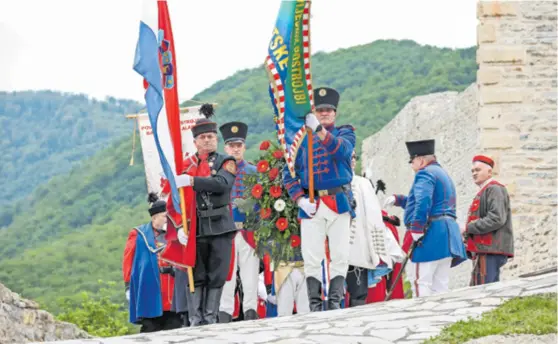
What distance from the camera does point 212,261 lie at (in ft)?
34.9

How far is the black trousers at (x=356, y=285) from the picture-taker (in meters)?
11.9

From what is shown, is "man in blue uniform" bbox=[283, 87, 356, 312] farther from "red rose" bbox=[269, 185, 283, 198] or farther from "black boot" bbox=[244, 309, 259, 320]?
"black boot" bbox=[244, 309, 259, 320]

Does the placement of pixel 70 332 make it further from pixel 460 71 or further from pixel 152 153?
pixel 460 71

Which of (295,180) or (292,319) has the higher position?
(295,180)

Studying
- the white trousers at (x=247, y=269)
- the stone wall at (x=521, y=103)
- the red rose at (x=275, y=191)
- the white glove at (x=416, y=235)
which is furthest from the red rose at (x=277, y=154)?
the stone wall at (x=521, y=103)

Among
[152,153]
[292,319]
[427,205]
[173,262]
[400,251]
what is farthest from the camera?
[152,153]

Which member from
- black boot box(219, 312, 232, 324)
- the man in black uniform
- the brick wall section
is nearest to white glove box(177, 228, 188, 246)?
the man in black uniform

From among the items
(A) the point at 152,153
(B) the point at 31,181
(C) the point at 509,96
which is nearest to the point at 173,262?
(A) the point at 152,153

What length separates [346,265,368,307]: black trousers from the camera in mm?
11891

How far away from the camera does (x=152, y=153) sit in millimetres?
13977

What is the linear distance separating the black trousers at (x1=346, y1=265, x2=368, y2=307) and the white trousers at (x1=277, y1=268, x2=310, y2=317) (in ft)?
1.28

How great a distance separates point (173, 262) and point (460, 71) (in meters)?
45.7

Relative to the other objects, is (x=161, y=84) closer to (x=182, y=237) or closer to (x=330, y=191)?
(x=182, y=237)

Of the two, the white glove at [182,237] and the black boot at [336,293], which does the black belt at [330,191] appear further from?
the white glove at [182,237]
